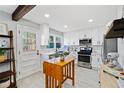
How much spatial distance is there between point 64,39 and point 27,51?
323 centimetres

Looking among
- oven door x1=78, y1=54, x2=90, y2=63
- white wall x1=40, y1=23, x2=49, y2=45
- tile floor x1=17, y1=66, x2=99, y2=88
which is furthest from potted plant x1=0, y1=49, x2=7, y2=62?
oven door x1=78, y1=54, x2=90, y2=63

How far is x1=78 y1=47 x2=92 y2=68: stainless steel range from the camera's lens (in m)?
5.11

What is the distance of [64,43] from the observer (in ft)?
21.8

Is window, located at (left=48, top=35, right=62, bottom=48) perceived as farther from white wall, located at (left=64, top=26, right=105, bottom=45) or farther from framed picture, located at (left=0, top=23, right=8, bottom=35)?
framed picture, located at (left=0, top=23, right=8, bottom=35)

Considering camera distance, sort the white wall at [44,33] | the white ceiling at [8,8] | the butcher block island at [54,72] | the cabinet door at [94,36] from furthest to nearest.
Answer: the cabinet door at [94,36] → the white wall at [44,33] → the white ceiling at [8,8] → the butcher block island at [54,72]

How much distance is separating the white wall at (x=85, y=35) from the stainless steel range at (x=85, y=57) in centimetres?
53

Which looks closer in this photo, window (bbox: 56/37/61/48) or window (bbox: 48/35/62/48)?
window (bbox: 48/35/62/48)

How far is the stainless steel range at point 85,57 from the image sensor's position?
201 inches

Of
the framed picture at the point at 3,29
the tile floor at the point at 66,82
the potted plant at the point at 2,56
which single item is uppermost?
the framed picture at the point at 3,29

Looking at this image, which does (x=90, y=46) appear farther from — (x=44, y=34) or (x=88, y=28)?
(x=44, y=34)

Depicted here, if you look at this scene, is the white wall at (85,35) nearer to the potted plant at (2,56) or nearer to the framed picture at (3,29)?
the framed picture at (3,29)

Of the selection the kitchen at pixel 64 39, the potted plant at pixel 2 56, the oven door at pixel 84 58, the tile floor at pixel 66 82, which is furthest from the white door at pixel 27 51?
the oven door at pixel 84 58

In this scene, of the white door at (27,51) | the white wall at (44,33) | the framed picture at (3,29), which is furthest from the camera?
the white wall at (44,33)
